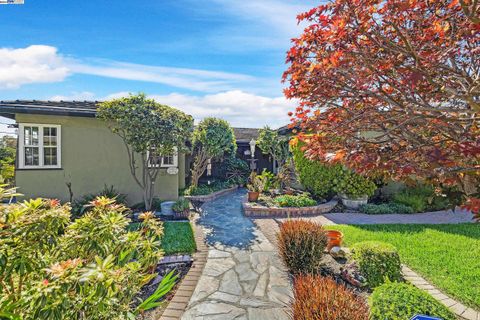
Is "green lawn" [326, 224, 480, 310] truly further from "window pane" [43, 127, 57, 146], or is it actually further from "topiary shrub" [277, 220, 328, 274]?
"window pane" [43, 127, 57, 146]

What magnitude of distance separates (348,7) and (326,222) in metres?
8.46

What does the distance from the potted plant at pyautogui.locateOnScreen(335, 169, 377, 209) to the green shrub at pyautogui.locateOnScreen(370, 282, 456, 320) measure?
9135 mm

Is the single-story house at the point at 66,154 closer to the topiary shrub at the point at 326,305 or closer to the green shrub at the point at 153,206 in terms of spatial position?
the green shrub at the point at 153,206

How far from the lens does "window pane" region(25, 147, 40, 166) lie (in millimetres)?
10195

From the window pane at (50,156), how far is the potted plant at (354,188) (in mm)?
12879

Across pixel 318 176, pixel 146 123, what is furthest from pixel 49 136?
pixel 318 176

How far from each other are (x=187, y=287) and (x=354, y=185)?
9677mm

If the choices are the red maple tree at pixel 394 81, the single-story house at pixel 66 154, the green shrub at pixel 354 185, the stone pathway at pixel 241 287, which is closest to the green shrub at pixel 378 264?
the stone pathway at pixel 241 287

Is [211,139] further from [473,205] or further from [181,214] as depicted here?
[473,205]

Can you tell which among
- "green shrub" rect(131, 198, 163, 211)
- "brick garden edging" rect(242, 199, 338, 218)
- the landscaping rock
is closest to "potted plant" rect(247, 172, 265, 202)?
"brick garden edging" rect(242, 199, 338, 218)

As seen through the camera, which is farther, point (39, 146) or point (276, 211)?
point (276, 211)

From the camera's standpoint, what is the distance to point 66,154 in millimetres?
10734

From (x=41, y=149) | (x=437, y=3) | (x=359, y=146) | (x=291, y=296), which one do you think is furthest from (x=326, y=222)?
(x=41, y=149)

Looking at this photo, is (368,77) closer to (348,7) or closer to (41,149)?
(348,7)
